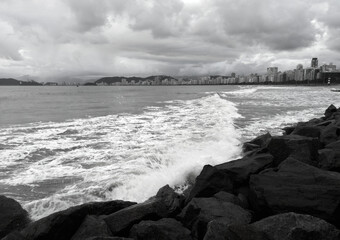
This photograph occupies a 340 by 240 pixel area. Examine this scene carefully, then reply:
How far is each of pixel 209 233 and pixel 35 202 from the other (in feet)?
15.8

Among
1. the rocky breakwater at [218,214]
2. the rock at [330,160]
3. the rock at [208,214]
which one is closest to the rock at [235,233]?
the rocky breakwater at [218,214]

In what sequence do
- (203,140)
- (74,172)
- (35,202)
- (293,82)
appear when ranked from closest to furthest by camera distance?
(35,202) < (74,172) < (203,140) < (293,82)

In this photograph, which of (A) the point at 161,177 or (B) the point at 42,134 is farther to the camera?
(B) the point at 42,134

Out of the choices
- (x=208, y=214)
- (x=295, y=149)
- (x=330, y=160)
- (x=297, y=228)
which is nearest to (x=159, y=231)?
(x=208, y=214)

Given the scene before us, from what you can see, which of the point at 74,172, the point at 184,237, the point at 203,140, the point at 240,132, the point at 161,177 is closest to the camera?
the point at 184,237

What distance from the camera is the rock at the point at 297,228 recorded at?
3770mm

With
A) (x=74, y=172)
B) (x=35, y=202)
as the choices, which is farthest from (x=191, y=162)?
(x=35, y=202)

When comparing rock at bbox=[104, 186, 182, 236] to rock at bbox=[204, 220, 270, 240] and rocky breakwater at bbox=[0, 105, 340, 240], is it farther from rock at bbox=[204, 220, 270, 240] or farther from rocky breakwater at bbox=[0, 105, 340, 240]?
rock at bbox=[204, 220, 270, 240]

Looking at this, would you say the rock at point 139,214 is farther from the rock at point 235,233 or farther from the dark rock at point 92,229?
the rock at point 235,233

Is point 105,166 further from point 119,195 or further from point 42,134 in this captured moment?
point 42,134

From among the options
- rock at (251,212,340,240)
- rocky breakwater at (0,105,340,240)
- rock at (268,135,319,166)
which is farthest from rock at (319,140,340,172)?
rock at (251,212,340,240)

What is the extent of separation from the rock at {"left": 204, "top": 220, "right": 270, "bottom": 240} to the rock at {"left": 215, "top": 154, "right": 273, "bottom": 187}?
3098 millimetres

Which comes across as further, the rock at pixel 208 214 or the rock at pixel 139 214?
the rock at pixel 139 214

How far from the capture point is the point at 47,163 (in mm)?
10578
